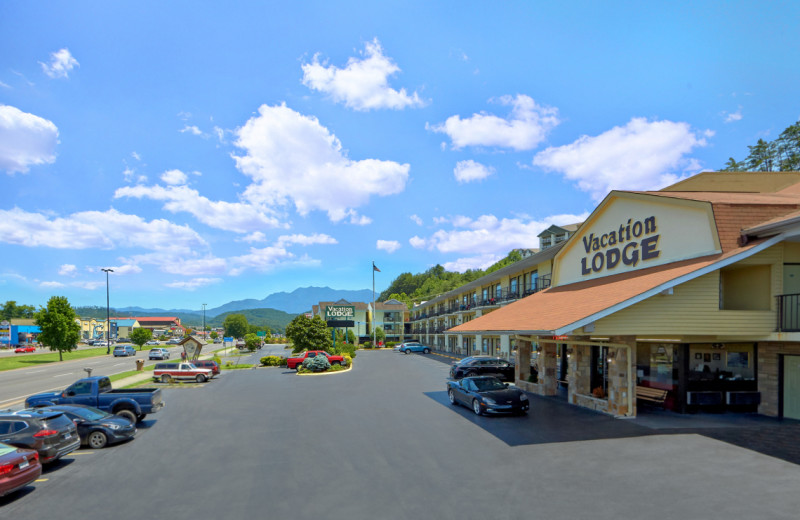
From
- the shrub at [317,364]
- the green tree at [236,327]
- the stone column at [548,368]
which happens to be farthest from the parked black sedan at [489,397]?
the green tree at [236,327]

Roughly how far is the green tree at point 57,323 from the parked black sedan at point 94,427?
4454 cm

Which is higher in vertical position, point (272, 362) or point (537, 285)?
point (537, 285)

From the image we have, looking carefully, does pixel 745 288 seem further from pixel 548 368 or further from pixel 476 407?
pixel 476 407

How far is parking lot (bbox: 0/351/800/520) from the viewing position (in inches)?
350

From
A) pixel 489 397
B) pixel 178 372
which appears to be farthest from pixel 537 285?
pixel 178 372

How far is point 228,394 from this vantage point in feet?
83.8

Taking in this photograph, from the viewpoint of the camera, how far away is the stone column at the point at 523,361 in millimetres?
26688

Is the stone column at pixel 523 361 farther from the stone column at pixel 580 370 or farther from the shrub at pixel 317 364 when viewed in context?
the shrub at pixel 317 364

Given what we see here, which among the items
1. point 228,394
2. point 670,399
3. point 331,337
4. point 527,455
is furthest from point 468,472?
point 331,337

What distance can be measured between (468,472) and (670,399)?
39.3 feet

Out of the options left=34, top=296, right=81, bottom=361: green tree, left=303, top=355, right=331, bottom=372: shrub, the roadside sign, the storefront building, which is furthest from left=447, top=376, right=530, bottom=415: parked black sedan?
left=34, top=296, right=81, bottom=361: green tree

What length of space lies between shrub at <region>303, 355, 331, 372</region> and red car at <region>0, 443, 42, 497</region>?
85.3 feet

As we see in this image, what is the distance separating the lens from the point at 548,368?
23312mm

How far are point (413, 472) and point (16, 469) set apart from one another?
855cm
